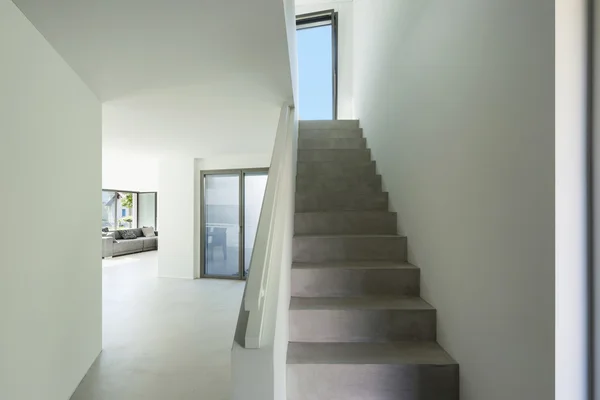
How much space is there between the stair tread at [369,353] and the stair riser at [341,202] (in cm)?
134

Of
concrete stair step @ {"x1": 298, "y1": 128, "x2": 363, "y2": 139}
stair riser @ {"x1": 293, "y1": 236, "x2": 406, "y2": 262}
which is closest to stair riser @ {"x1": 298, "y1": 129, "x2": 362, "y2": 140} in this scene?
concrete stair step @ {"x1": 298, "y1": 128, "x2": 363, "y2": 139}

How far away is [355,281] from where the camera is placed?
2008mm

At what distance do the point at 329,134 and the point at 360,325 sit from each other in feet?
8.76

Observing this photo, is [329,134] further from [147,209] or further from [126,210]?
[126,210]

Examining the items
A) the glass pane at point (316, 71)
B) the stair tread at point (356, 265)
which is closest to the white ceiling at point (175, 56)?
the stair tread at point (356, 265)

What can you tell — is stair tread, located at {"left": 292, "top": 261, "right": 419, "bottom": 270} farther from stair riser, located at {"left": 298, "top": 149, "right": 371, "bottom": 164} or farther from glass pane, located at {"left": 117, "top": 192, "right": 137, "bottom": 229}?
glass pane, located at {"left": 117, "top": 192, "right": 137, "bottom": 229}

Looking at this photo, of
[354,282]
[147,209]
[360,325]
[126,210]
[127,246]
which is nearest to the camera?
[360,325]

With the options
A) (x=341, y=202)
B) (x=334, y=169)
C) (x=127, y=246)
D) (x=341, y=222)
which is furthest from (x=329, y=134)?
(x=127, y=246)

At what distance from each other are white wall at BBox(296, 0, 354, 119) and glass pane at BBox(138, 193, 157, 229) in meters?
8.93

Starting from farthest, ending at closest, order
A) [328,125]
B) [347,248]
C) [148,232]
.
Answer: [148,232], [328,125], [347,248]

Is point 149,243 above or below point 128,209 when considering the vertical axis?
below

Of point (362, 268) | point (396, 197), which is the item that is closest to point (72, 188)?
point (362, 268)
